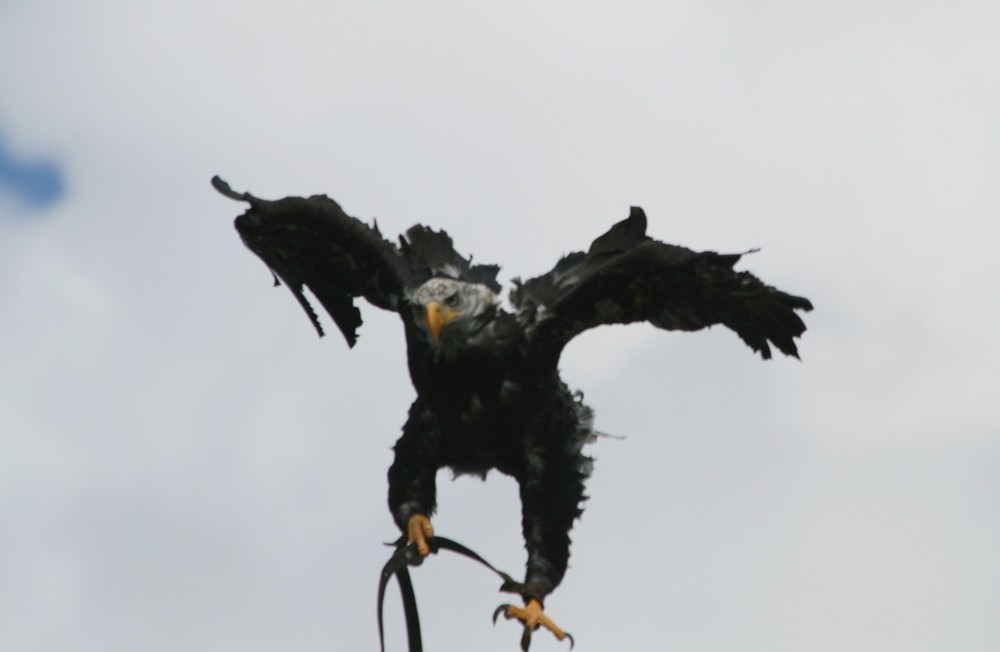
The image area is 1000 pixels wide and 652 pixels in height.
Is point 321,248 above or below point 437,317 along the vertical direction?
above

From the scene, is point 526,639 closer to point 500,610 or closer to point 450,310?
point 500,610

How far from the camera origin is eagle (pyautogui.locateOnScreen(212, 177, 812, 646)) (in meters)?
17.9

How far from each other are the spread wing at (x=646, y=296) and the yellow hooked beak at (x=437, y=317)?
60cm

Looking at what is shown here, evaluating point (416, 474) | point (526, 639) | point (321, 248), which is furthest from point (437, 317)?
point (526, 639)

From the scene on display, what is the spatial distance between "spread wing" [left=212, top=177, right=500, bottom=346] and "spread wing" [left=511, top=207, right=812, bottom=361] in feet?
2.43

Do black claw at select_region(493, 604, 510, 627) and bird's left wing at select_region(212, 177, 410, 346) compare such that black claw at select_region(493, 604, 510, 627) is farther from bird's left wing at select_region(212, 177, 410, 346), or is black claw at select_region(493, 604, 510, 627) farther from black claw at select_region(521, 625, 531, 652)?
bird's left wing at select_region(212, 177, 410, 346)

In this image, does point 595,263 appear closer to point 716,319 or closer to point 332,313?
point 716,319

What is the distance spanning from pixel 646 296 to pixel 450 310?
1532mm

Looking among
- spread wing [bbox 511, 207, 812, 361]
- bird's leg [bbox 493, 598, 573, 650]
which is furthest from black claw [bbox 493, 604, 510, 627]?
spread wing [bbox 511, 207, 812, 361]

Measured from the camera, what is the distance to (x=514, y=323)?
1802cm

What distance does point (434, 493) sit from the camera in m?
18.5

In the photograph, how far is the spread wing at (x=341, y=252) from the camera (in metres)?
18.5

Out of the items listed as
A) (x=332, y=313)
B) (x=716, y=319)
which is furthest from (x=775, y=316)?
(x=332, y=313)

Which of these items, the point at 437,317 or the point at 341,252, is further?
the point at 341,252
